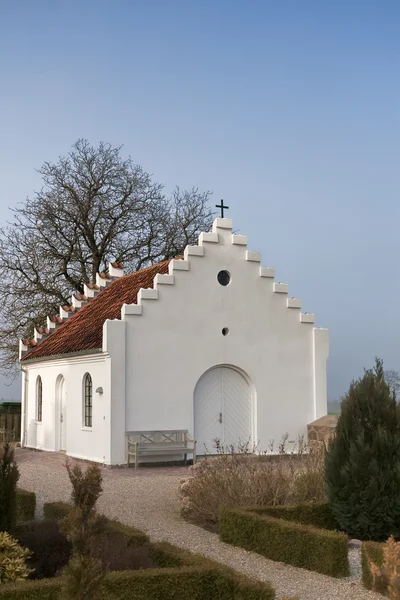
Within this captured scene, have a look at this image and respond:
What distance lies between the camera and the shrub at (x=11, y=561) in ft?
25.4

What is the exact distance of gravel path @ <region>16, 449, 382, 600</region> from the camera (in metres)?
8.42

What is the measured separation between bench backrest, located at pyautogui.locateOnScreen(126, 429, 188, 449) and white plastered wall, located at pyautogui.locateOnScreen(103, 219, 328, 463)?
0.82 ft

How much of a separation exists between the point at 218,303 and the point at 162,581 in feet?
50.3

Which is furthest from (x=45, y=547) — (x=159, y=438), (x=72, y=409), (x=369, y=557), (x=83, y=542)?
(x=72, y=409)

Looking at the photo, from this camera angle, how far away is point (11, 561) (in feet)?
25.9

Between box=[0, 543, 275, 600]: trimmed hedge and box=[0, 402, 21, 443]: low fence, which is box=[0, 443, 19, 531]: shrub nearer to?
box=[0, 543, 275, 600]: trimmed hedge

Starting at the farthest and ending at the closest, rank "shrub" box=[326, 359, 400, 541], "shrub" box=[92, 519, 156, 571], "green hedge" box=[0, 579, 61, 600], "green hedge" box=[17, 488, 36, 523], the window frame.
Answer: the window frame, "green hedge" box=[17, 488, 36, 523], "shrub" box=[326, 359, 400, 541], "shrub" box=[92, 519, 156, 571], "green hedge" box=[0, 579, 61, 600]

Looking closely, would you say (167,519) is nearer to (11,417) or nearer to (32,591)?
(32,591)

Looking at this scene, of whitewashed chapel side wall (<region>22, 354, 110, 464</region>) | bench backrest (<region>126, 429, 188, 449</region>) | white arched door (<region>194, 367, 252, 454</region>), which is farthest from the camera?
white arched door (<region>194, 367, 252, 454</region>)

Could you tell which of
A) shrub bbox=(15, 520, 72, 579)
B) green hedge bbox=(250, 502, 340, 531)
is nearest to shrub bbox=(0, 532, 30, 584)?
shrub bbox=(15, 520, 72, 579)

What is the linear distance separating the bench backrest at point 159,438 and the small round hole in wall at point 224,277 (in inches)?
187

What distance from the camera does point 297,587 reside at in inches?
330

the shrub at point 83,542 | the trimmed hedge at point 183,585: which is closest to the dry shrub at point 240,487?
the trimmed hedge at point 183,585

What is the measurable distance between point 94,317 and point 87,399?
344 centimetres
